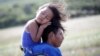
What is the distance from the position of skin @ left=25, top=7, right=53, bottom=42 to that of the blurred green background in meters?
0.28

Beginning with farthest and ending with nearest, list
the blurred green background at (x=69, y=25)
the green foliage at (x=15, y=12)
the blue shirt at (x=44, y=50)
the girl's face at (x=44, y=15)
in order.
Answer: the green foliage at (x=15, y=12)
the blurred green background at (x=69, y=25)
the girl's face at (x=44, y=15)
the blue shirt at (x=44, y=50)

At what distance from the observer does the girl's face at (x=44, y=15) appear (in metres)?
4.63

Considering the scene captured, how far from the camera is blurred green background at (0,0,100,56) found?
952cm

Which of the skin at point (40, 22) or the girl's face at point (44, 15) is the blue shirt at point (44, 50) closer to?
the skin at point (40, 22)

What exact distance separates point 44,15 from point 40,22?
9 centimetres

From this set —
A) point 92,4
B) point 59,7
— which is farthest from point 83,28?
point 59,7

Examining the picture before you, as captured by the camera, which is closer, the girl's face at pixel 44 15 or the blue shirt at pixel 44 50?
the blue shirt at pixel 44 50

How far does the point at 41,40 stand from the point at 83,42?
571cm

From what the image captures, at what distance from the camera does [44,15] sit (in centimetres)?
463

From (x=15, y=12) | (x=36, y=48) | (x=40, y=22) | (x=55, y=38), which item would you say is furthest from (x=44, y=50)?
(x=15, y=12)

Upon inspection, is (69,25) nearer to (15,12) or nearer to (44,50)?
(44,50)

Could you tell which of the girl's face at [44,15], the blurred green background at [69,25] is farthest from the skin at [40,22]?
the blurred green background at [69,25]

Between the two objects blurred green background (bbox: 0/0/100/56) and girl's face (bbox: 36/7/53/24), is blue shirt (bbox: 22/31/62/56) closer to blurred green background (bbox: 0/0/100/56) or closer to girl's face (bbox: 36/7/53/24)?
girl's face (bbox: 36/7/53/24)

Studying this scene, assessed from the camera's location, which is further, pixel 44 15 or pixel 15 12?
pixel 15 12
